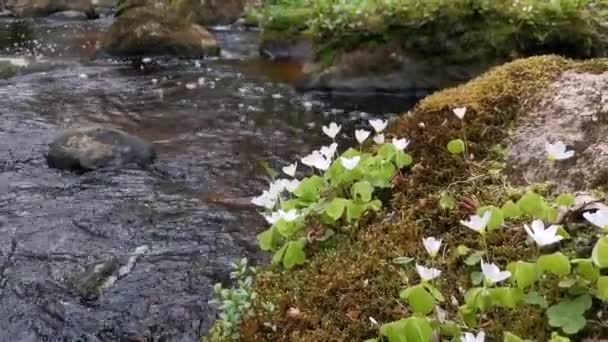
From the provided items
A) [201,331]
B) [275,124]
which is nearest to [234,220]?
[201,331]

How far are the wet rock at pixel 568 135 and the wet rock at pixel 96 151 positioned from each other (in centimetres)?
523

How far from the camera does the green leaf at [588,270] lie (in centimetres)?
145

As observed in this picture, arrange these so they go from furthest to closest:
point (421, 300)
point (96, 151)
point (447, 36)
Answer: point (447, 36) → point (96, 151) → point (421, 300)

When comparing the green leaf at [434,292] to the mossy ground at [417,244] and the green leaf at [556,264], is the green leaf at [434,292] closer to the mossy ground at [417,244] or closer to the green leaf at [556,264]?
the mossy ground at [417,244]

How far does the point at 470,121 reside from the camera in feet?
8.51

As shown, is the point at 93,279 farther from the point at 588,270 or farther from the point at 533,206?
the point at 588,270

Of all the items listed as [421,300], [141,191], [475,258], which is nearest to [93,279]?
[141,191]

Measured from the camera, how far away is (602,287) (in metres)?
1.40

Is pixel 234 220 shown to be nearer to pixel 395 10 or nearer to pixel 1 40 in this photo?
pixel 395 10

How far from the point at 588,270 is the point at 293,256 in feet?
3.00

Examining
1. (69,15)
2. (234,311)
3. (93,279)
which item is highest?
(234,311)

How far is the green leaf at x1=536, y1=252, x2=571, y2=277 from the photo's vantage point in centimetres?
146

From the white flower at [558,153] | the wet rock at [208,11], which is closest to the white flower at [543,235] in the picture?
the white flower at [558,153]

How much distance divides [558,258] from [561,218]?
0.29m
